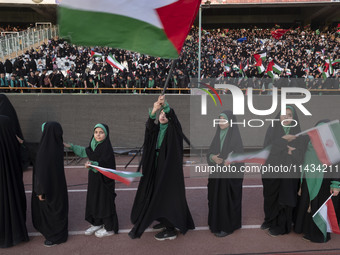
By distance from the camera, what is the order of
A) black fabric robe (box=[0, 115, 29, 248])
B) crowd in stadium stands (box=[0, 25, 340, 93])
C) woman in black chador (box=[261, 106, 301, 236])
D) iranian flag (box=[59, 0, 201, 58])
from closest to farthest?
1. iranian flag (box=[59, 0, 201, 58])
2. black fabric robe (box=[0, 115, 29, 248])
3. woman in black chador (box=[261, 106, 301, 236])
4. crowd in stadium stands (box=[0, 25, 340, 93])

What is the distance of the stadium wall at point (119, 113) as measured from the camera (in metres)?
9.84

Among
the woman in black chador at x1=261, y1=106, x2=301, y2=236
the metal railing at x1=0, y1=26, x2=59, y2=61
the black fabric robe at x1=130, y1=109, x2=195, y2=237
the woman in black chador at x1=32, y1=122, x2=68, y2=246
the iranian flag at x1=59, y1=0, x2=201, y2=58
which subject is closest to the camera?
the iranian flag at x1=59, y1=0, x2=201, y2=58

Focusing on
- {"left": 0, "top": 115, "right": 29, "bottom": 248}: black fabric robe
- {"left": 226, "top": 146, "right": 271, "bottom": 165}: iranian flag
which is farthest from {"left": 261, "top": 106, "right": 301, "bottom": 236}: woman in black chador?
{"left": 0, "top": 115, "right": 29, "bottom": 248}: black fabric robe

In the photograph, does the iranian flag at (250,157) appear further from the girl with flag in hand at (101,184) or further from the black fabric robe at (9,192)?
the black fabric robe at (9,192)

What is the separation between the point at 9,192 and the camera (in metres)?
4.44

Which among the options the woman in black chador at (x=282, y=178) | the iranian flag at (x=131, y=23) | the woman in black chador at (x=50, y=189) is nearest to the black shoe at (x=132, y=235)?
the woman in black chador at (x=50, y=189)

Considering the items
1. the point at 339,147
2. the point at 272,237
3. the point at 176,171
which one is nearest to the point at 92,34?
the point at 176,171

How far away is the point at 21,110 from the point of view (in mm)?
9773

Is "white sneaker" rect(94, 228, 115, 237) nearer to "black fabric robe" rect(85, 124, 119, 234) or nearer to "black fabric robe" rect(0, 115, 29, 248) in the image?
"black fabric robe" rect(85, 124, 119, 234)

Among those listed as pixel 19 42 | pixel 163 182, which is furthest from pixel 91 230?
pixel 19 42

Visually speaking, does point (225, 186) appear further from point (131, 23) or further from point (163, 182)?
point (131, 23)

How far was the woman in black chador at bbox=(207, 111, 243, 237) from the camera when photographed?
477cm

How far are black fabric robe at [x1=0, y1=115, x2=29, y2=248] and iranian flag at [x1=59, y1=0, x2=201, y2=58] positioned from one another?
228 centimetres

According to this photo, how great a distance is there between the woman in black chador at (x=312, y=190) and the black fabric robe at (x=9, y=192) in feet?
13.8
